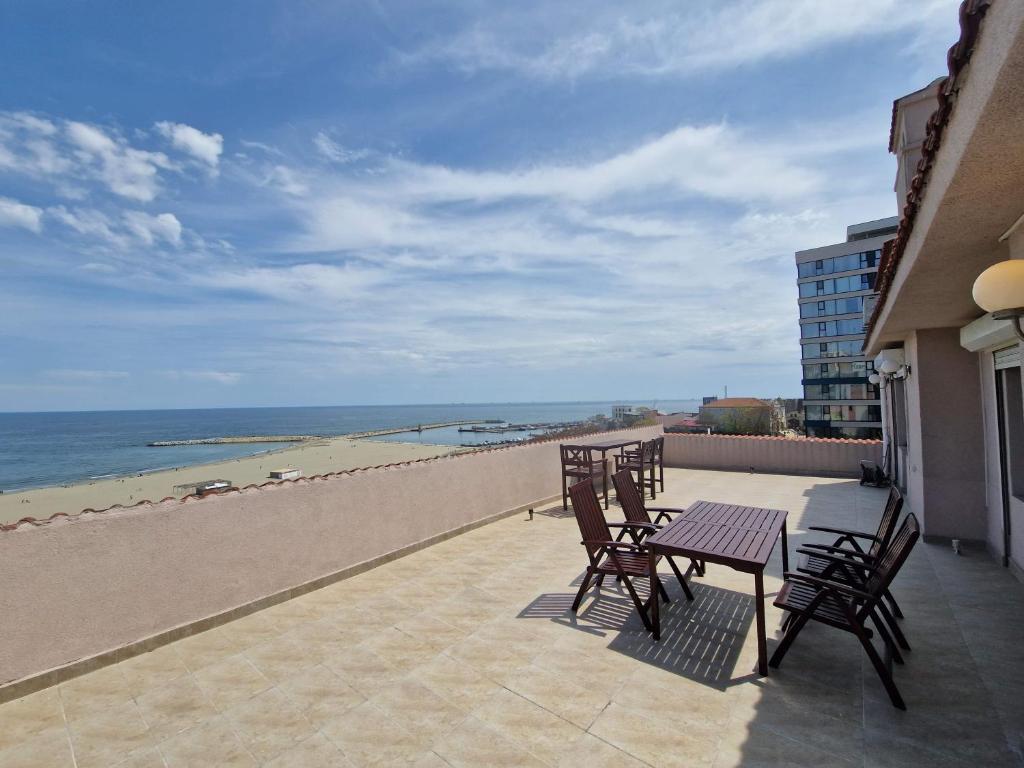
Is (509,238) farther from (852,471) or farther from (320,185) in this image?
(852,471)

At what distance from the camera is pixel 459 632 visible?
399 cm

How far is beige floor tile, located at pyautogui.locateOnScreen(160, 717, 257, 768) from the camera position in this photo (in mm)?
2564

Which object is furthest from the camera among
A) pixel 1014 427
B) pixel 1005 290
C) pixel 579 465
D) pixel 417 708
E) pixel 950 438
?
→ pixel 579 465

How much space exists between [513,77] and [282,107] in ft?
15.7

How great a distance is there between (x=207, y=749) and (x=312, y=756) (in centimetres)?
62

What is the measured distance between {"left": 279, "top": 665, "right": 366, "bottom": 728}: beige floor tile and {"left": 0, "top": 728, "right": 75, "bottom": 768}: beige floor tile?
1.10m

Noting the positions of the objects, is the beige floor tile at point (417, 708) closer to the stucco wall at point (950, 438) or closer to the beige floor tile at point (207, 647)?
the beige floor tile at point (207, 647)

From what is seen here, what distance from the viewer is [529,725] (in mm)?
2779

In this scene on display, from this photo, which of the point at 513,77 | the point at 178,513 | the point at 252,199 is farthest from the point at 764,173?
the point at 252,199

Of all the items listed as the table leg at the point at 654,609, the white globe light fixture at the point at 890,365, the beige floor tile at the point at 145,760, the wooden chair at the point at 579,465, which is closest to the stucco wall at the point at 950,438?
the white globe light fixture at the point at 890,365

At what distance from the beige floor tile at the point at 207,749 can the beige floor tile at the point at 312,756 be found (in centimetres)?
15

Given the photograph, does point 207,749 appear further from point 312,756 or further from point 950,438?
point 950,438

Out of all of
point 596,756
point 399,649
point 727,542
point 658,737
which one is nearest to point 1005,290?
point 727,542

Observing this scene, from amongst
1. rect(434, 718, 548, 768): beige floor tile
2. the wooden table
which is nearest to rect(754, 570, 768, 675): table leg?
the wooden table
